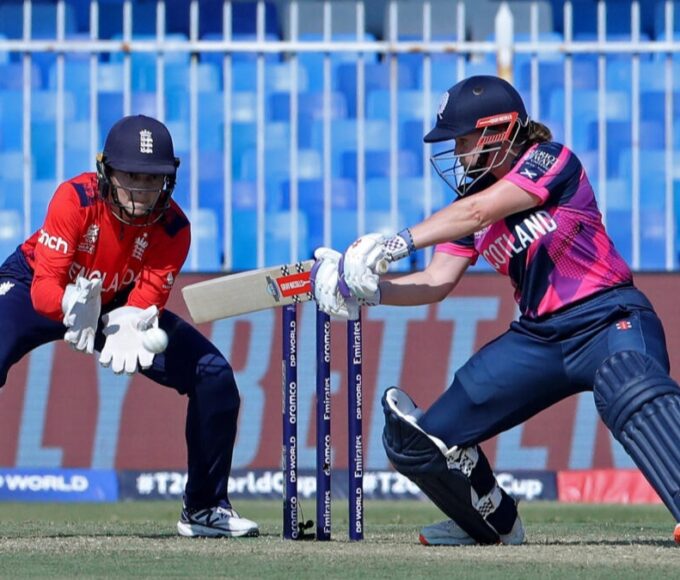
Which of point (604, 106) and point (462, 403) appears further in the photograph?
point (604, 106)

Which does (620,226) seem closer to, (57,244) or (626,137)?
(626,137)

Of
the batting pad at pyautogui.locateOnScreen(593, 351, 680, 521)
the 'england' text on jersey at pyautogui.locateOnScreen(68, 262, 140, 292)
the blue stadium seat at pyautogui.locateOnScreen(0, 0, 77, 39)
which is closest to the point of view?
the batting pad at pyautogui.locateOnScreen(593, 351, 680, 521)

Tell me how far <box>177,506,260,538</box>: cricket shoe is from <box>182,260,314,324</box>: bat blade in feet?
2.65

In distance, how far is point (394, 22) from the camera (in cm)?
1006

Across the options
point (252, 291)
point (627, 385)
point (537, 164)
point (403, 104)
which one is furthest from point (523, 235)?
point (403, 104)

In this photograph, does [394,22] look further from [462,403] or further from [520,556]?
[520,556]

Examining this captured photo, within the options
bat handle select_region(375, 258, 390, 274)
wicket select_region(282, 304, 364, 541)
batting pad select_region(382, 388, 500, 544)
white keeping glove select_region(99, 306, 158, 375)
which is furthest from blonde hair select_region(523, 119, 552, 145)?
white keeping glove select_region(99, 306, 158, 375)

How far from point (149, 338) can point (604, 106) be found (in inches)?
212

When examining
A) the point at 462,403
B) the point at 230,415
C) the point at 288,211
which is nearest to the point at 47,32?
the point at 288,211

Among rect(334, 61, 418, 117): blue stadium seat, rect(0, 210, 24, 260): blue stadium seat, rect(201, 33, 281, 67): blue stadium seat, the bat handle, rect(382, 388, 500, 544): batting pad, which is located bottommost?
rect(382, 388, 500, 544): batting pad

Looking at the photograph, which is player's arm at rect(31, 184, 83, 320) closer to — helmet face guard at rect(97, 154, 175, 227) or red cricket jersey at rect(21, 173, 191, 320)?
red cricket jersey at rect(21, 173, 191, 320)

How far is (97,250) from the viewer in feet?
18.8

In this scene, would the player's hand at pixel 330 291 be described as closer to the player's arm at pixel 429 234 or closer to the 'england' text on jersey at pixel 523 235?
the player's arm at pixel 429 234

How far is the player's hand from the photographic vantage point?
5227 mm
